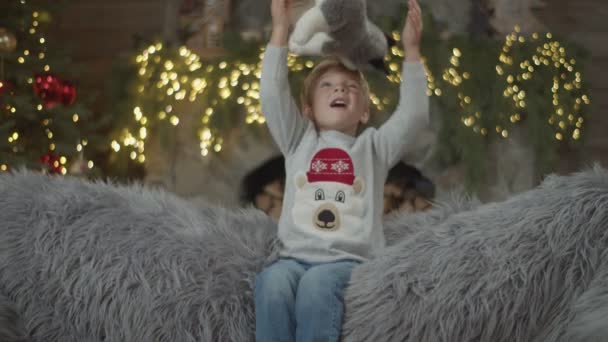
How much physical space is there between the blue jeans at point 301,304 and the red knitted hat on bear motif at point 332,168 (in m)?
0.21

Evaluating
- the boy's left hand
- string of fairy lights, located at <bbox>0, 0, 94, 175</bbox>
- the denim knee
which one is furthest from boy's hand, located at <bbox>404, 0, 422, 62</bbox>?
string of fairy lights, located at <bbox>0, 0, 94, 175</bbox>

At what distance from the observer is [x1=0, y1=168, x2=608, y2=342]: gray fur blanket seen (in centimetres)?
110

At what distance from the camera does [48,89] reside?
9.98 ft

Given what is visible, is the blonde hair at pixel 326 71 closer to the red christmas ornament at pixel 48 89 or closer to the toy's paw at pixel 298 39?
the toy's paw at pixel 298 39

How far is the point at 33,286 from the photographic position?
1351 mm

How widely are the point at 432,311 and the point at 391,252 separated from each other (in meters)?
0.15

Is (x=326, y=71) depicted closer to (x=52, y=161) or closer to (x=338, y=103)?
(x=338, y=103)

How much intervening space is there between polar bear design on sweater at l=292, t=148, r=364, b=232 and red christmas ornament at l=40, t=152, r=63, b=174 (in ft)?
6.11

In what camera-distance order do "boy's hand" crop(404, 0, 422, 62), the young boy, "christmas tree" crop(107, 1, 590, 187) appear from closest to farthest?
the young boy → "boy's hand" crop(404, 0, 422, 62) → "christmas tree" crop(107, 1, 590, 187)

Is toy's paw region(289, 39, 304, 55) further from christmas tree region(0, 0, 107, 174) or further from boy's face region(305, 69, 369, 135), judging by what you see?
christmas tree region(0, 0, 107, 174)

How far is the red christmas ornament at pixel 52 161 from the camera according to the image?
3009mm

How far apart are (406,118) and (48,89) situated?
2050mm

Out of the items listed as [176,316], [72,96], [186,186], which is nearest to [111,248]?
[176,316]

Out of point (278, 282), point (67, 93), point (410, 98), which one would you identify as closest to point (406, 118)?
point (410, 98)
